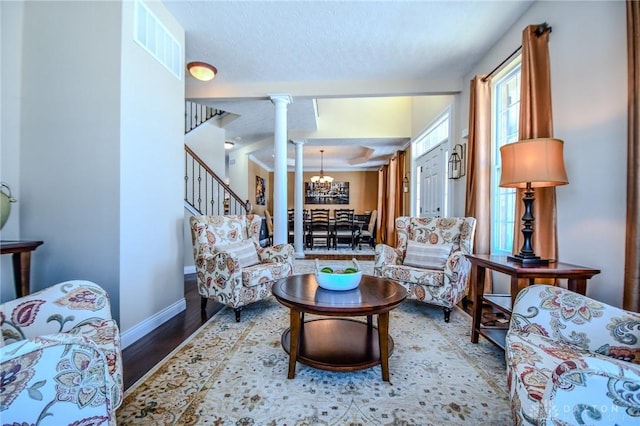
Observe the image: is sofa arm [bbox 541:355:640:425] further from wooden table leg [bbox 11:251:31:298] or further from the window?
wooden table leg [bbox 11:251:31:298]

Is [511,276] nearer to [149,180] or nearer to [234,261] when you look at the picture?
[234,261]

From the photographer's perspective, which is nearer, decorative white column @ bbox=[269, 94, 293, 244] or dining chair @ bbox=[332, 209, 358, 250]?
decorative white column @ bbox=[269, 94, 293, 244]

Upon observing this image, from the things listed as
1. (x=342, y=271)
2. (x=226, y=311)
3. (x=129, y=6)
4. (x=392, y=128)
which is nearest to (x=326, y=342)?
(x=342, y=271)

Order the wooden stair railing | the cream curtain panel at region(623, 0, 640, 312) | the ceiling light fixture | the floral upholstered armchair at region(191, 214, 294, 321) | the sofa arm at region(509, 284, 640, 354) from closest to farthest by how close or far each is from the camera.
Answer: the sofa arm at region(509, 284, 640, 354) < the cream curtain panel at region(623, 0, 640, 312) < the floral upholstered armchair at region(191, 214, 294, 321) < the ceiling light fixture < the wooden stair railing

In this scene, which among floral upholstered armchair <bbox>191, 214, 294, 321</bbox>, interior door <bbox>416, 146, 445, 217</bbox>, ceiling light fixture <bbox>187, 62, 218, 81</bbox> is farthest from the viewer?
interior door <bbox>416, 146, 445, 217</bbox>

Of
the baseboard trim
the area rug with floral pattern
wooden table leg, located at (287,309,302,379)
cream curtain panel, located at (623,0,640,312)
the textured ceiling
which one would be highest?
the textured ceiling

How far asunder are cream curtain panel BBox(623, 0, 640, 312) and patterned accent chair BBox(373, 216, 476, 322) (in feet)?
3.83

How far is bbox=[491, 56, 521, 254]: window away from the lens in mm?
2982

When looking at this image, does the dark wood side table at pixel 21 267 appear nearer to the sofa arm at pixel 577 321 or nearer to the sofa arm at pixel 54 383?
the sofa arm at pixel 54 383

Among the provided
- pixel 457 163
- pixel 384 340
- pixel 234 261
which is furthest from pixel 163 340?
pixel 457 163

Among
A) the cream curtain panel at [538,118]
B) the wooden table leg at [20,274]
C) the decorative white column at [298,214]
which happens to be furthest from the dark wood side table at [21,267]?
the decorative white column at [298,214]

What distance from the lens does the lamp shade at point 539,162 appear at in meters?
1.82

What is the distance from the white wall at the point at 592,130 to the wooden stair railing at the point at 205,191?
4654mm

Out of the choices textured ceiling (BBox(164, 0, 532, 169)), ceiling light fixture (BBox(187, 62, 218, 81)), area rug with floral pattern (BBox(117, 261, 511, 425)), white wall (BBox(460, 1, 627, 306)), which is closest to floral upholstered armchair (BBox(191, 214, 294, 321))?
area rug with floral pattern (BBox(117, 261, 511, 425))
